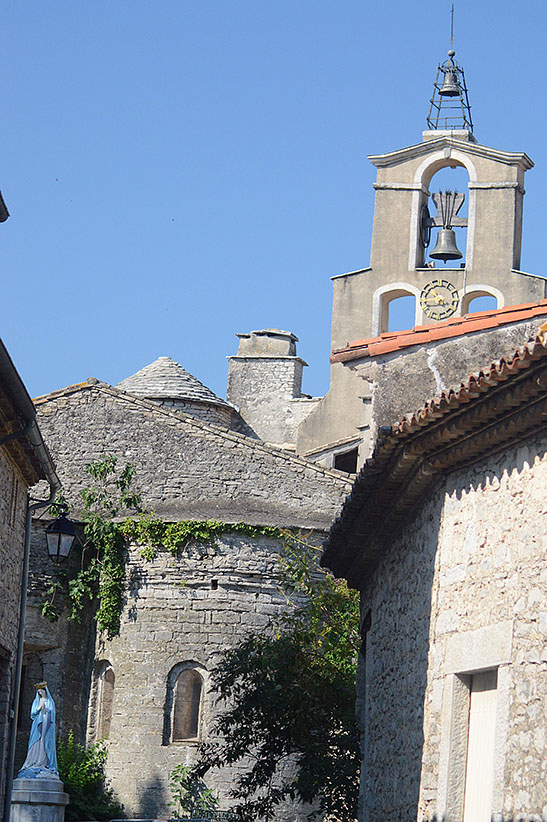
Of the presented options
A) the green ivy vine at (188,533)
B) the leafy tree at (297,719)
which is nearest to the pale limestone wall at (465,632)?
the leafy tree at (297,719)

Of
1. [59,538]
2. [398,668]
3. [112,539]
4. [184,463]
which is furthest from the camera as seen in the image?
[184,463]

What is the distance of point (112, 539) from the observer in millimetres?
22031

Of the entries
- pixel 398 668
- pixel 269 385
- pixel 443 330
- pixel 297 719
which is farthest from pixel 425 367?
pixel 269 385

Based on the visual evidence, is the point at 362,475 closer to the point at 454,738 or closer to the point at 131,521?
the point at 454,738

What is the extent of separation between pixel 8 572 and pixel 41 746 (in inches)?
93.1

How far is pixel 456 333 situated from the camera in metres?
16.1

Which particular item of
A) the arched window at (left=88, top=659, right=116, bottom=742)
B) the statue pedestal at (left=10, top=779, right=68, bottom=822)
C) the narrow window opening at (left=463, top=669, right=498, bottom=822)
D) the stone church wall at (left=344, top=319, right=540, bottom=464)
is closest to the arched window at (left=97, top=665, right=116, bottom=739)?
the arched window at (left=88, top=659, right=116, bottom=742)

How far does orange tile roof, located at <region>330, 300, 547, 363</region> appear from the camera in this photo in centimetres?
1520

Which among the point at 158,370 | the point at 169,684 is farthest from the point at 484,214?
the point at 169,684

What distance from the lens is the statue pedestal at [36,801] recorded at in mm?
15414

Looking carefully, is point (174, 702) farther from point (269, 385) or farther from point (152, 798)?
point (269, 385)

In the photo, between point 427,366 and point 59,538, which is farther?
point 59,538

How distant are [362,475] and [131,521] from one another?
35.4 ft

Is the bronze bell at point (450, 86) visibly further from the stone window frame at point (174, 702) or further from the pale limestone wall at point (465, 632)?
the pale limestone wall at point (465, 632)
